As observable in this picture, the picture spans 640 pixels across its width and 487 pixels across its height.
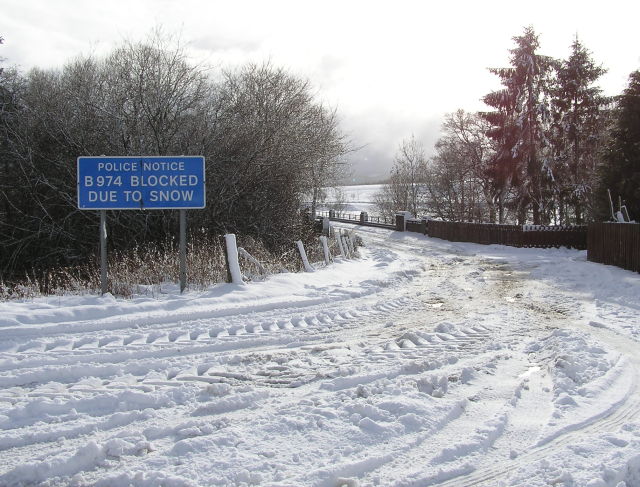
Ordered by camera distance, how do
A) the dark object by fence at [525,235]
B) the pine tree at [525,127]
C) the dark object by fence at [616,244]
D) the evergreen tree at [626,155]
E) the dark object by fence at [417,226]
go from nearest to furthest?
the dark object by fence at [616,244] → the evergreen tree at [626,155] → the dark object by fence at [525,235] → the pine tree at [525,127] → the dark object by fence at [417,226]

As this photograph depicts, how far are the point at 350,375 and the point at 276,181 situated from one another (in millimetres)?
14361

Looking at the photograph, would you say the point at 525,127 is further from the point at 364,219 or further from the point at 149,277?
the point at 149,277

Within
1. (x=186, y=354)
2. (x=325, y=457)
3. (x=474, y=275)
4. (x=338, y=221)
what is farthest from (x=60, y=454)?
(x=338, y=221)

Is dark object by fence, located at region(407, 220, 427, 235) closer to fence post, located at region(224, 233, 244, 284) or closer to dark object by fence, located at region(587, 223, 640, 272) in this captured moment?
dark object by fence, located at region(587, 223, 640, 272)

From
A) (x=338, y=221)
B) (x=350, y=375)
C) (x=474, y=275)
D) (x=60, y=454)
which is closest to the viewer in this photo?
(x=60, y=454)

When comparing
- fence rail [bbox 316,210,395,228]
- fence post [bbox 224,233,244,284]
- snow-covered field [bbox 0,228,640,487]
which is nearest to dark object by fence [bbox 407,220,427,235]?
fence rail [bbox 316,210,395,228]

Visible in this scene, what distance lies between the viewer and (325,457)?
3.36 meters

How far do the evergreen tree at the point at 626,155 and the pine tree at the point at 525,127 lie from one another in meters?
6.96

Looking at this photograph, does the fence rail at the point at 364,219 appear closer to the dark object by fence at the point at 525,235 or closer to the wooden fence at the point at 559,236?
the wooden fence at the point at 559,236

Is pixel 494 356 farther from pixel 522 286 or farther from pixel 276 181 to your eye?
pixel 276 181

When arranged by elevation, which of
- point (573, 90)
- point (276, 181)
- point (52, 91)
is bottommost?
point (276, 181)

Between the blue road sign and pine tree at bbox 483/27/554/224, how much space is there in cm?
2523

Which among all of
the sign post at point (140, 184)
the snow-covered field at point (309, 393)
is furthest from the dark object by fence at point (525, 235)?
the sign post at point (140, 184)

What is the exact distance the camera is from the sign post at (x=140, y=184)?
8.62 meters
